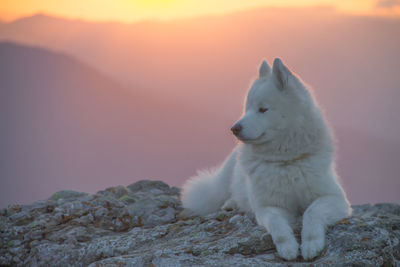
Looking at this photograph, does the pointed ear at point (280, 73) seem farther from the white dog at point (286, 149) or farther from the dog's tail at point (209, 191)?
the dog's tail at point (209, 191)

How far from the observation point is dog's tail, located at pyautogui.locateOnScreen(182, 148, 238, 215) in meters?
5.19

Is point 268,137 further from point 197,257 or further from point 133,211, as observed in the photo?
point 133,211

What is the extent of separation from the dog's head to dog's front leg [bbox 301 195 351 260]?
82 centimetres

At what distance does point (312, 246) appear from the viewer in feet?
9.69

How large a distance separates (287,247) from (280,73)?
1.72m

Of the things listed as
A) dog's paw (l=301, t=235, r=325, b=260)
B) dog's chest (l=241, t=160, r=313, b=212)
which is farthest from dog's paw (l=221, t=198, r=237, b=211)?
dog's paw (l=301, t=235, r=325, b=260)

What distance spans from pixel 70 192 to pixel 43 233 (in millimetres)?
1464

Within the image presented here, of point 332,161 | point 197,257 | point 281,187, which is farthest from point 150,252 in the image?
point 332,161

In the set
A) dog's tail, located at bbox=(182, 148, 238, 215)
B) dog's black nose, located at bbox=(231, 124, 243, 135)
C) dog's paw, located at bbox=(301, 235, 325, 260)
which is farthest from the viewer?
dog's tail, located at bbox=(182, 148, 238, 215)

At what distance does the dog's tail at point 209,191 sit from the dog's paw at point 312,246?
7.36ft

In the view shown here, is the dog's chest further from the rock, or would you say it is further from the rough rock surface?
the rock

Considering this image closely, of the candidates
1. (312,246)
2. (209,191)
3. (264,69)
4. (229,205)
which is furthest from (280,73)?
(209,191)

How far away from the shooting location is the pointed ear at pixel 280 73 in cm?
370

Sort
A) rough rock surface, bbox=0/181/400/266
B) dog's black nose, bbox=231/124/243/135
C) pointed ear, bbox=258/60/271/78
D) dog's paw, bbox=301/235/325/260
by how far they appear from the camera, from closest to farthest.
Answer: dog's paw, bbox=301/235/325/260, rough rock surface, bbox=0/181/400/266, dog's black nose, bbox=231/124/243/135, pointed ear, bbox=258/60/271/78
